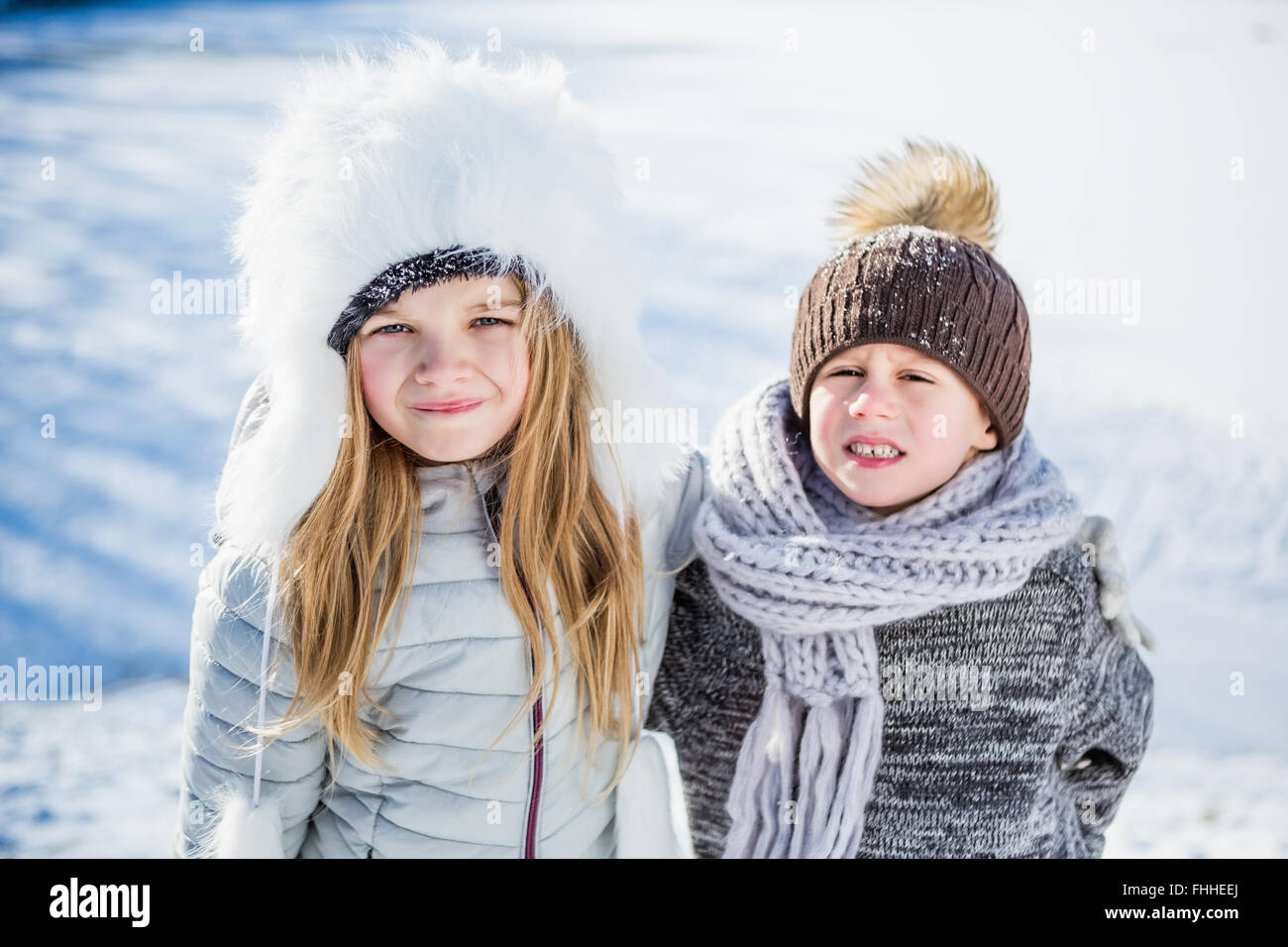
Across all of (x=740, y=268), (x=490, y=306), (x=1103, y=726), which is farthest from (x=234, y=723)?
(x=740, y=268)

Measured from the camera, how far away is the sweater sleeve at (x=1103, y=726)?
1.58 m

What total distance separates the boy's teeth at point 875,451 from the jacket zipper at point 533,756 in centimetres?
50

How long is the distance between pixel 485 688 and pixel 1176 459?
267cm

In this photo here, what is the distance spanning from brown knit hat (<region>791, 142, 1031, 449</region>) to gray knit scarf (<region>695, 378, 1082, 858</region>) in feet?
0.34

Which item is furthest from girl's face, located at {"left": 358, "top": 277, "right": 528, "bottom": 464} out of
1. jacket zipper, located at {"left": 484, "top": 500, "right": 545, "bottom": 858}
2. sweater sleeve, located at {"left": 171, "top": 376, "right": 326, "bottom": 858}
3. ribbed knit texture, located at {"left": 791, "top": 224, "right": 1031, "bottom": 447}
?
ribbed knit texture, located at {"left": 791, "top": 224, "right": 1031, "bottom": 447}

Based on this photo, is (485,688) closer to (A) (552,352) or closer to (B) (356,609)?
(B) (356,609)

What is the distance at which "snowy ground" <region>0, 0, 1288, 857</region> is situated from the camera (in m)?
2.67

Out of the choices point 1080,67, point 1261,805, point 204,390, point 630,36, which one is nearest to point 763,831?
point 1261,805

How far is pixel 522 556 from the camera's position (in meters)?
1.44

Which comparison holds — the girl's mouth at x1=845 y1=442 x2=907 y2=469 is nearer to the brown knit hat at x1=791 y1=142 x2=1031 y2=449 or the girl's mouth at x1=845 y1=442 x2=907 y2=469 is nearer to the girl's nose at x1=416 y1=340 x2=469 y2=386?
the brown knit hat at x1=791 y1=142 x2=1031 y2=449

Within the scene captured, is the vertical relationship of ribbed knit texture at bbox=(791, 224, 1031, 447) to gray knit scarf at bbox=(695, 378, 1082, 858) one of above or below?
above

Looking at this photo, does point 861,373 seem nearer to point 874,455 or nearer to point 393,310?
point 874,455

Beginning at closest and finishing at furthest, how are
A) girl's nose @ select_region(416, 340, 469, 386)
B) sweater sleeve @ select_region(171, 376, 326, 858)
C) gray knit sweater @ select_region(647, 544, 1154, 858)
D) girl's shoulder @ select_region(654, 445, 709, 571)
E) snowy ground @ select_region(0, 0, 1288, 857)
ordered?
girl's nose @ select_region(416, 340, 469, 386) → sweater sleeve @ select_region(171, 376, 326, 858) → gray knit sweater @ select_region(647, 544, 1154, 858) → girl's shoulder @ select_region(654, 445, 709, 571) → snowy ground @ select_region(0, 0, 1288, 857)

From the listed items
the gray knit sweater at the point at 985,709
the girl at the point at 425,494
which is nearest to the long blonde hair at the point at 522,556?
the girl at the point at 425,494
